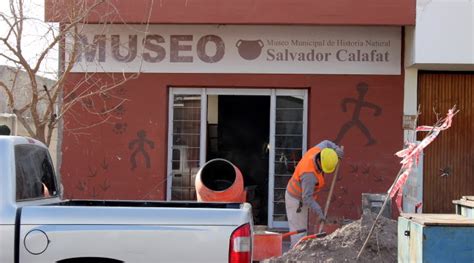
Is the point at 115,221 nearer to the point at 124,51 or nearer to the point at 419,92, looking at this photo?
the point at 124,51

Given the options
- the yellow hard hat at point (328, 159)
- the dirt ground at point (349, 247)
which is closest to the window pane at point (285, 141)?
the yellow hard hat at point (328, 159)

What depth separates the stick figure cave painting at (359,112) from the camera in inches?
433

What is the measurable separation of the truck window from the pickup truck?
372mm

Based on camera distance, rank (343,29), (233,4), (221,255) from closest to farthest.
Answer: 1. (221,255)
2. (233,4)
3. (343,29)

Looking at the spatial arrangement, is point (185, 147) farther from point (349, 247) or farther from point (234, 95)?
point (349, 247)

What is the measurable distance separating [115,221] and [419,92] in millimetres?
7753

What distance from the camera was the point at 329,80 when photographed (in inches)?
434

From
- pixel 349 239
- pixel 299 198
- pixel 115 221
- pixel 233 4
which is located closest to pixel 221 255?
pixel 115 221

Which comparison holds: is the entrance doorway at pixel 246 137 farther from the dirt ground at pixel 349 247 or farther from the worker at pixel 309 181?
the dirt ground at pixel 349 247

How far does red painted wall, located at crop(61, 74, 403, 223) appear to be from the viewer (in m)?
11.0

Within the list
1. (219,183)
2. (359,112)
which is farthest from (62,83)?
(359,112)

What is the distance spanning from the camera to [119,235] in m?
4.64

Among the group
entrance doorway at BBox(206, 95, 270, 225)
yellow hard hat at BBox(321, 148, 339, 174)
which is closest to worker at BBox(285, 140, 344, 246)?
yellow hard hat at BBox(321, 148, 339, 174)

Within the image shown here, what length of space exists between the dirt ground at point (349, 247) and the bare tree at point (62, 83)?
3.34 m
